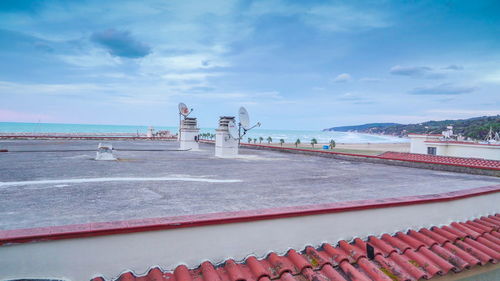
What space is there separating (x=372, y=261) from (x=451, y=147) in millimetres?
35402

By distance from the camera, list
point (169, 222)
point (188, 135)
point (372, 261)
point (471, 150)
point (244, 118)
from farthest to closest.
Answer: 1. point (471, 150)
2. point (188, 135)
3. point (244, 118)
4. point (372, 261)
5. point (169, 222)

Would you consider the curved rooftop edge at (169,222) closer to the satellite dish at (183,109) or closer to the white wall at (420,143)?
the satellite dish at (183,109)

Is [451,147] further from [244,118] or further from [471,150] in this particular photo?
[244,118]

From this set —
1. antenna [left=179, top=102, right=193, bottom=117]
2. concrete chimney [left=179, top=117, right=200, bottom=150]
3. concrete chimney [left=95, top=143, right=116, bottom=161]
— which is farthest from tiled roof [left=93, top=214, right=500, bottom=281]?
antenna [left=179, top=102, right=193, bottom=117]

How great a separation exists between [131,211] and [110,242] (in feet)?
4.32

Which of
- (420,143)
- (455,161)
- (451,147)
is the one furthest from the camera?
(420,143)

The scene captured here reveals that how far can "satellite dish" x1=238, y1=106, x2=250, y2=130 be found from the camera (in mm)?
17250

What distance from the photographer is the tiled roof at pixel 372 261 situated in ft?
13.0

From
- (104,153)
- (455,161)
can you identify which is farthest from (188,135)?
(455,161)

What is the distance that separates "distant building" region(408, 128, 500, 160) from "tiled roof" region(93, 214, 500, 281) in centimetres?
3009

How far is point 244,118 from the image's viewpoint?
1739 cm

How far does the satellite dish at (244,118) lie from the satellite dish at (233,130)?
20.4 inches

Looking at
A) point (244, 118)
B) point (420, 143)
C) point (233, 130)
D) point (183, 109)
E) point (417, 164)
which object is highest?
point (183, 109)

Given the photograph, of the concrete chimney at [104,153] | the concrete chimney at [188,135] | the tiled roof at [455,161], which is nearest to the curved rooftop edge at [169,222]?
the tiled roof at [455,161]
